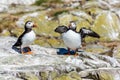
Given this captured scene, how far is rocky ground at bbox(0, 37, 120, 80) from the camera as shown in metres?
17.3

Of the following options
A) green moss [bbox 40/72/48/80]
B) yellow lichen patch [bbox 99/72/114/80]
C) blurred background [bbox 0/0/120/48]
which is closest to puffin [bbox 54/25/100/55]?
yellow lichen patch [bbox 99/72/114/80]

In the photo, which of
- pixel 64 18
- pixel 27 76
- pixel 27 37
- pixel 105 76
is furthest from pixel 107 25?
pixel 27 76

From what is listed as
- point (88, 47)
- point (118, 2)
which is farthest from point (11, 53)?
point (118, 2)

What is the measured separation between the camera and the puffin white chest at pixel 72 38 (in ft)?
63.3

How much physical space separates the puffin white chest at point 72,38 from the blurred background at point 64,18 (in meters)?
12.8

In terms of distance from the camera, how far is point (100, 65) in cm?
1897

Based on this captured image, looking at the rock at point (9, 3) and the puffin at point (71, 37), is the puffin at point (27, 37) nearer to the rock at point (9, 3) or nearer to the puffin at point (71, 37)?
the puffin at point (71, 37)

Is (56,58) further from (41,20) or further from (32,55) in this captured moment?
(41,20)

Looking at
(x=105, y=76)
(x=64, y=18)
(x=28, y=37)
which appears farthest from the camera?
(x=64, y=18)

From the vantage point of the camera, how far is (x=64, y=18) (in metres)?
37.9

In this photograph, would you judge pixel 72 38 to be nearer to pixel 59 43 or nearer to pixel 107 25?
pixel 59 43

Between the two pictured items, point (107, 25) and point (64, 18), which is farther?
point (107, 25)

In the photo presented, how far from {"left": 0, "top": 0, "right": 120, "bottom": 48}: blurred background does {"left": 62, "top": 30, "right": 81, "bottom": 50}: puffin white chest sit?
503 inches

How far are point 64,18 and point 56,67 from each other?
20.2 metres
